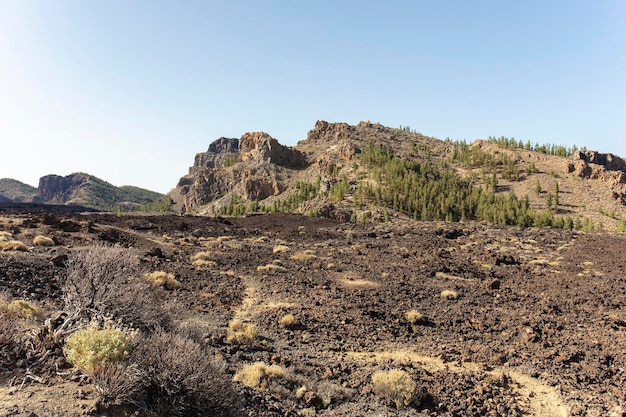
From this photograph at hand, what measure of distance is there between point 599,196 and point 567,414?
262 feet

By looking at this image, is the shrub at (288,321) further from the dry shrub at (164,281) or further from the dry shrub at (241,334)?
the dry shrub at (164,281)

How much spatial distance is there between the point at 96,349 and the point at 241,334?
5453 millimetres

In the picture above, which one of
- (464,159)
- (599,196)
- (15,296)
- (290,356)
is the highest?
(464,159)

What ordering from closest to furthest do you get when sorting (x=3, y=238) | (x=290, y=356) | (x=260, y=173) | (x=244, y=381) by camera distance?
(x=244, y=381)
(x=290, y=356)
(x=3, y=238)
(x=260, y=173)

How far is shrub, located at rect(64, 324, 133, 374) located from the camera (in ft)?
16.7

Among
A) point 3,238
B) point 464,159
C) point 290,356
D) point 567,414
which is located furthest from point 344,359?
point 464,159

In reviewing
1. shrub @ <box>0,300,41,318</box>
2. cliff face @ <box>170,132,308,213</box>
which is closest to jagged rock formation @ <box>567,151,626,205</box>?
cliff face @ <box>170,132,308,213</box>

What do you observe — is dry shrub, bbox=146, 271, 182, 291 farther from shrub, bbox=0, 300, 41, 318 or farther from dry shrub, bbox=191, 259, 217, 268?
shrub, bbox=0, 300, 41, 318

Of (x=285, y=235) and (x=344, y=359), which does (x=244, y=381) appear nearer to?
(x=344, y=359)

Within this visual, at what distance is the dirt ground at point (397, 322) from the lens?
24.9ft

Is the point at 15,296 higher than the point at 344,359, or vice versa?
the point at 15,296

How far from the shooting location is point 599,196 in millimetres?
69375

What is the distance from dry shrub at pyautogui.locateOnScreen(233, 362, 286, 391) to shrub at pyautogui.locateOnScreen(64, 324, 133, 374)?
286 centimetres

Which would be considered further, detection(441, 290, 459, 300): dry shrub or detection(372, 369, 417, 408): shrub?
detection(441, 290, 459, 300): dry shrub
